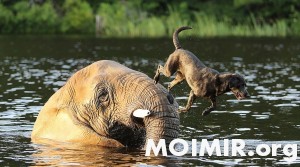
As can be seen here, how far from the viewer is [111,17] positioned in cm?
7250

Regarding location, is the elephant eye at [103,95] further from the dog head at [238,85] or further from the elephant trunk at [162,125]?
the dog head at [238,85]

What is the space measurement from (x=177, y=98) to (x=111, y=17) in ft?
165

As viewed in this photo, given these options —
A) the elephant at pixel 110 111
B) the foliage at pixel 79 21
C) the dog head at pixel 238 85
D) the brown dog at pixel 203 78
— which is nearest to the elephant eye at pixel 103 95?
the elephant at pixel 110 111

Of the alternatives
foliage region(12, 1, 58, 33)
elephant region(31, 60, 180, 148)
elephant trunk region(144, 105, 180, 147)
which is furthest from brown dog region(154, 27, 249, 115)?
foliage region(12, 1, 58, 33)

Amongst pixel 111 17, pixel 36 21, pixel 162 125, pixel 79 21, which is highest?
pixel 79 21

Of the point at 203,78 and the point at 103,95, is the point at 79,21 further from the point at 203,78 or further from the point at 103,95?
the point at 203,78

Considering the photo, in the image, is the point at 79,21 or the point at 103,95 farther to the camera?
the point at 79,21

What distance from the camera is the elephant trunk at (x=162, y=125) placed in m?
13.0

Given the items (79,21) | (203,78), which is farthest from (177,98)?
(79,21)

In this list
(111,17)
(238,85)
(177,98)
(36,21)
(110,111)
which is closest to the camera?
(238,85)

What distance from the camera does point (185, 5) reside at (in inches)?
3068

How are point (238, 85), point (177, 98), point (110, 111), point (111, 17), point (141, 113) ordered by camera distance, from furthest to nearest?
point (111, 17) < point (177, 98) < point (110, 111) < point (141, 113) < point (238, 85)

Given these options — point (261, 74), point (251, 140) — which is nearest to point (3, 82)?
point (261, 74)

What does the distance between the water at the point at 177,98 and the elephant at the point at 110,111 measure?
0.22 m
